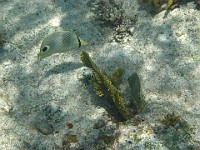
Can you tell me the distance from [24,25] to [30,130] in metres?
2.66

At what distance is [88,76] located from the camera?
5.27 m

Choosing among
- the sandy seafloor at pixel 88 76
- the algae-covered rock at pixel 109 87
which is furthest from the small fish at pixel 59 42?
the sandy seafloor at pixel 88 76

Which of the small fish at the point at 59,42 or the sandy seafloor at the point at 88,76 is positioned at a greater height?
the small fish at the point at 59,42

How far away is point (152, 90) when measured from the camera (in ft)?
16.4

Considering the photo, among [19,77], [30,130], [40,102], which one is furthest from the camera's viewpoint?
[19,77]

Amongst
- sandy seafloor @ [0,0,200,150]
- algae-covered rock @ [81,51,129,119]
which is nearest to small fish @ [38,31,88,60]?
algae-covered rock @ [81,51,129,119]

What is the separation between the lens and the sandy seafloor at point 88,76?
4.38 metres

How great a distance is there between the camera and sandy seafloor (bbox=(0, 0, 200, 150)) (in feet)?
14.4

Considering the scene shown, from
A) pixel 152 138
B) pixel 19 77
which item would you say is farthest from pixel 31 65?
pixel 152 138

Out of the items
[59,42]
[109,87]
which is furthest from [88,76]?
[59,42]

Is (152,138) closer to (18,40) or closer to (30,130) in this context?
(30,130)

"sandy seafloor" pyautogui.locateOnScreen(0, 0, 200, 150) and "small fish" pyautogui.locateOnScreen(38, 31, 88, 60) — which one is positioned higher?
"small fish" pyautogui.locateOnScreen(38, 31, 88, 60)

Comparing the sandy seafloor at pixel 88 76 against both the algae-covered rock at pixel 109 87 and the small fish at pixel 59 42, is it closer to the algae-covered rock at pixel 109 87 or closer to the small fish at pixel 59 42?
the algae-covered rock at pixel 109 87

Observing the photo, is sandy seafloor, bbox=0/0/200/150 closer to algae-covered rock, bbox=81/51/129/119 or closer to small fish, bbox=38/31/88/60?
algae-covered rock, bbox=81/51/129/119
